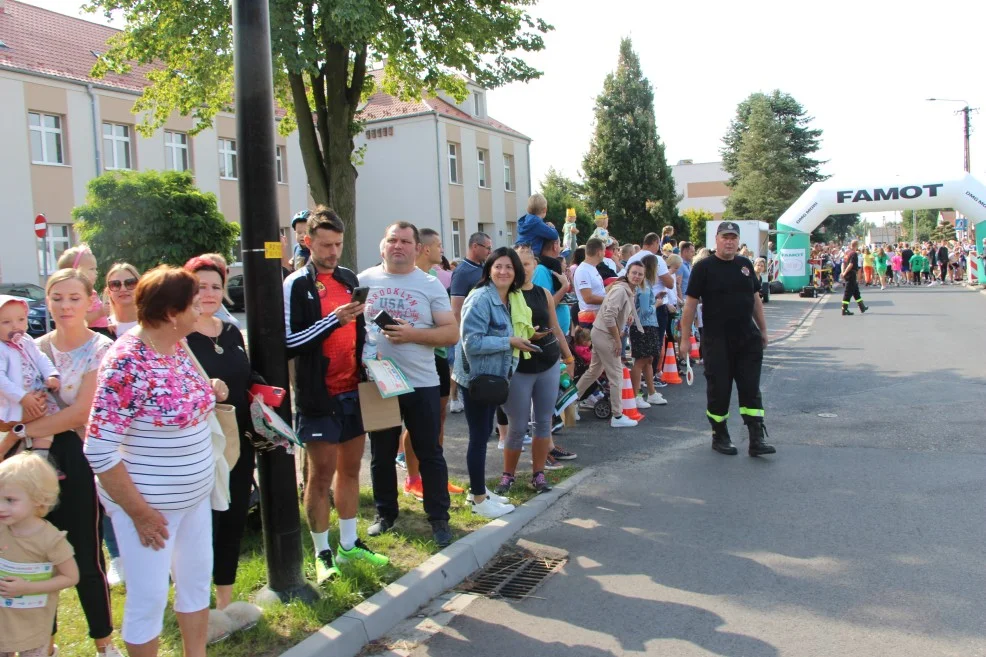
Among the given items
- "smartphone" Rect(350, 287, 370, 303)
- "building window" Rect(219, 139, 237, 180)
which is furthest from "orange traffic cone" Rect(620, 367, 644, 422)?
"building window" Rect(219, 139, 237, 180)

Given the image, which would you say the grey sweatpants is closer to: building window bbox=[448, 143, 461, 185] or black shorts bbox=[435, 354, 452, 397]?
black shorts bbox=[435, 354, 452, 397]

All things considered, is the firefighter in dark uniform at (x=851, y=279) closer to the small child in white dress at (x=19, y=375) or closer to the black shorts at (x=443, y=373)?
the black shorts at (x=443, y=373)

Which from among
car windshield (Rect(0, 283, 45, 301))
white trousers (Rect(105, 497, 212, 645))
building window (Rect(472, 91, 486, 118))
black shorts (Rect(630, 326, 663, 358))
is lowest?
white trousers (Rect(105, 497, 212, 645))

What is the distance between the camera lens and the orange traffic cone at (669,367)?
11305 mm

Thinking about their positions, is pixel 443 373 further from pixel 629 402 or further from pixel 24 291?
pixel 24 291

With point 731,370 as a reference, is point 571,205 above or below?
above

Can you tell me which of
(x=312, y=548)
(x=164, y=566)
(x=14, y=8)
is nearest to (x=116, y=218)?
(x=312, y=548)

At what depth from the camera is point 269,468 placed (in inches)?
161

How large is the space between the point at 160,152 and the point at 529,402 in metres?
26.6

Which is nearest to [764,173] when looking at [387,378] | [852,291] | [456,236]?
[456,236]

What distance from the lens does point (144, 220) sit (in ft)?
49.7

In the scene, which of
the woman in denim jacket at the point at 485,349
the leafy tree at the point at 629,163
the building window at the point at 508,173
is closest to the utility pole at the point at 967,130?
the leafy tree at the point at 629,163

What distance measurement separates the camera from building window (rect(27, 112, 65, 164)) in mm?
24453

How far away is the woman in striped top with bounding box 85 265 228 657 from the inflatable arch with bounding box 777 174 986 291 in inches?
1137
